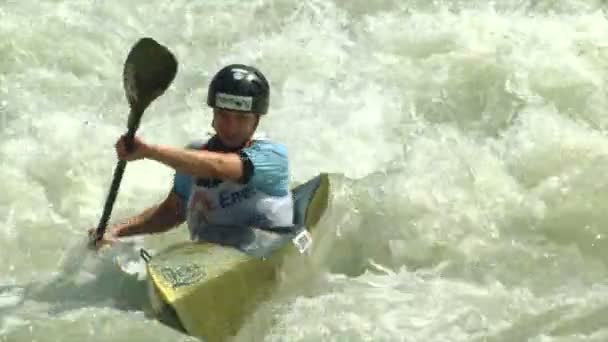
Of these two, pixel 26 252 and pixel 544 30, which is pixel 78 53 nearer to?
pixel 26 252

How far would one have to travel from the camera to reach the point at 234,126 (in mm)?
4195

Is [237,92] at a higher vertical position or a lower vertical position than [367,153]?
higher

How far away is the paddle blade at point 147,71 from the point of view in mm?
3998

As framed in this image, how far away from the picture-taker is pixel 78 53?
745 centimetres

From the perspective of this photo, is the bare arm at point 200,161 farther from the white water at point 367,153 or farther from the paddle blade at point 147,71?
the white water at point 367,153

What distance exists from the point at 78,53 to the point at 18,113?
98 centimetres

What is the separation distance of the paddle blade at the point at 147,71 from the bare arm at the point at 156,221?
0.65 meters

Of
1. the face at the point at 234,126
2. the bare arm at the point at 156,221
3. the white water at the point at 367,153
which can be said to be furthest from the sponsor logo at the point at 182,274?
the bare arm at the point at 156,221

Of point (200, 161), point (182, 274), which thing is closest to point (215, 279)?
point (182, 274)

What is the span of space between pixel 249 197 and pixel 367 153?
204 centimetres

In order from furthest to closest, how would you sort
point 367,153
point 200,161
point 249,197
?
point 367,153
point 249,197
point 200,161

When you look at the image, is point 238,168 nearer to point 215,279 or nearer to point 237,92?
point 237,92

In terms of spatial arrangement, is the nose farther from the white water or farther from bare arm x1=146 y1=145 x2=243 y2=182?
the white water

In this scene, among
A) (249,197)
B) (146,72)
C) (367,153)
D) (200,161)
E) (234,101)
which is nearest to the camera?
(200,161)
